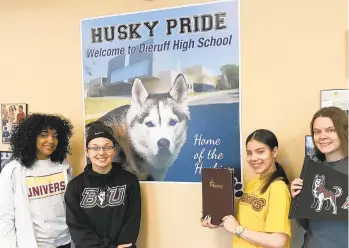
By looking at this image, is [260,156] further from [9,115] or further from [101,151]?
[9,115]

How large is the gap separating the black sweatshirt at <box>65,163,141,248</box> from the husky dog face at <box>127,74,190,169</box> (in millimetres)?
221

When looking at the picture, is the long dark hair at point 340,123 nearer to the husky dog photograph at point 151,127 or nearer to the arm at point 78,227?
the husky dog photograph at point 151,127

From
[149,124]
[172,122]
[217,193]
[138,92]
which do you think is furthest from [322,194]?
[138,92]

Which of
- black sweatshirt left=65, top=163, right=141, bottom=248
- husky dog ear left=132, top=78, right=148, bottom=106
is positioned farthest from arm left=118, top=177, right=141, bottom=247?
husky dog ear left=132, top=78, right=148, bottom=106

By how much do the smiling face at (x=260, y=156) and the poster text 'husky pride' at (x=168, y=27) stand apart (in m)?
0.65

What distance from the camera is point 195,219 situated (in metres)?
2.05

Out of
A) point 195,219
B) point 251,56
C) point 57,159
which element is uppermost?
point 251,56

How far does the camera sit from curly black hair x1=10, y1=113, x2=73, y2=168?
201 cm

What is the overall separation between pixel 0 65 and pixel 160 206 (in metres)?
1.32

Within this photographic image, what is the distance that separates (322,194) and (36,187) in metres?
1.35

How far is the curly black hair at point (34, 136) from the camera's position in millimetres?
2008

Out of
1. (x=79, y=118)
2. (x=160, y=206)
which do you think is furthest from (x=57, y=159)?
(x=160, y=206)

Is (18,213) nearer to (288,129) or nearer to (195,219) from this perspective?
(195,219)

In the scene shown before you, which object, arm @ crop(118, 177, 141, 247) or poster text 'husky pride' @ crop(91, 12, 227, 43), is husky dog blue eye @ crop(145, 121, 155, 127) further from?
poster text 'husky pride' @ crop(91, 12, 227, 43)
